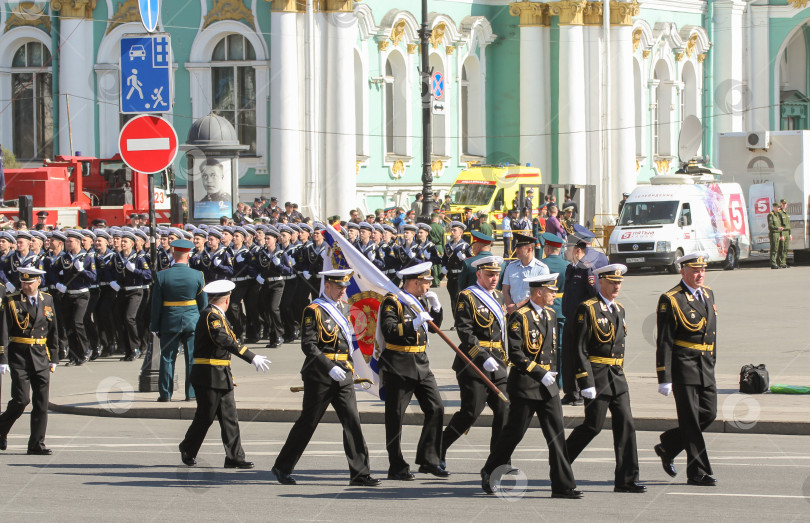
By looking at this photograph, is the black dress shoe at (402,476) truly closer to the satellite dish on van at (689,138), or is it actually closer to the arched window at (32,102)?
the arched window at (32,102)

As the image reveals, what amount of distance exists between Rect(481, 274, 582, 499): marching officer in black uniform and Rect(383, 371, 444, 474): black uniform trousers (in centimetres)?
73

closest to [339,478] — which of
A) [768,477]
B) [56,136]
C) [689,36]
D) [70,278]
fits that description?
[768,477]

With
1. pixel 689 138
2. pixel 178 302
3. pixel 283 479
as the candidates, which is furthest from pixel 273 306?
pixel 689 138

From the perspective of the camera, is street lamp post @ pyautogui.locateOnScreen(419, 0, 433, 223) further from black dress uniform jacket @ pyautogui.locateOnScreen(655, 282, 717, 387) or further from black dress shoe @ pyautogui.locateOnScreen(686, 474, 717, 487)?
black dress shoe @ pyautogui.locateOnScreen(686, 474, 717, 487)

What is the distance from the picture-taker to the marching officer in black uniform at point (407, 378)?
11523 mm

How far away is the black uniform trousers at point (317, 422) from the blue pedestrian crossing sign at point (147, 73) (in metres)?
5.84

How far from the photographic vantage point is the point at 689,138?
141 ft

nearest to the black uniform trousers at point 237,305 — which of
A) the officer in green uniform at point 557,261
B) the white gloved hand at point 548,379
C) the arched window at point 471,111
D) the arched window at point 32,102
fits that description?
the officer in green uniform at point 557,261

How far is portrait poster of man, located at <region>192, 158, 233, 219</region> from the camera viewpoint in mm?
27719

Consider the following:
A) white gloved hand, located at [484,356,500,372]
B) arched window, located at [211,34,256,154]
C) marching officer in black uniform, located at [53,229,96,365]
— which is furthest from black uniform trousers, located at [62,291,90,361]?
arched window, located at [211,34,256,154]

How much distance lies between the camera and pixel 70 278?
65.4 feet

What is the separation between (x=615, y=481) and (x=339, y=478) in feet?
7.23

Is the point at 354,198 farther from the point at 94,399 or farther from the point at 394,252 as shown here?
the point at 94,399

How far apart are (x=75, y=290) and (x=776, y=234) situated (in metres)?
21.0
